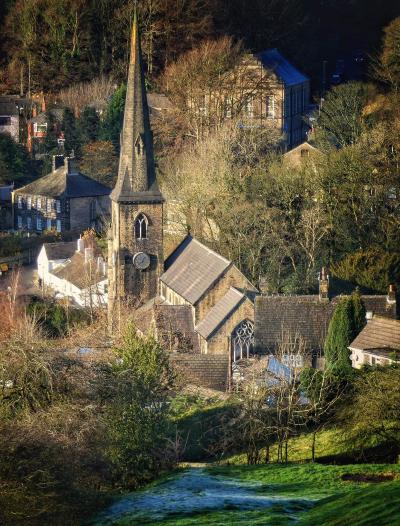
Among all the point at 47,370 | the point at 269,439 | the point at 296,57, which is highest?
the point at 296,57

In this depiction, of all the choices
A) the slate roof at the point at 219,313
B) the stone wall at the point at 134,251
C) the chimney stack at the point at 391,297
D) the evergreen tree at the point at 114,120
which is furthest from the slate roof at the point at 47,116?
the chimney stack at the point at 391,297

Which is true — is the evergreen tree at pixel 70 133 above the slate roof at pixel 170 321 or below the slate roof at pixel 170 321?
above

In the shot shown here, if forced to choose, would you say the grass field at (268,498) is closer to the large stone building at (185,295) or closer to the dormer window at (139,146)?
the large stone building at (185,295)

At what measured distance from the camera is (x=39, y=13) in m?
83.0

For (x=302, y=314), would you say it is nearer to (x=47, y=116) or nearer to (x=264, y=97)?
(x=264, y=97)

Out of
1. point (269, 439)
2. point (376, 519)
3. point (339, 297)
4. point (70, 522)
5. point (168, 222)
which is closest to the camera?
→ point (376, 519)

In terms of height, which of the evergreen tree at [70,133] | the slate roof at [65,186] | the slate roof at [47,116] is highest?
the slate roof at [47,116]

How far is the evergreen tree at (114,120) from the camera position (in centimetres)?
7256

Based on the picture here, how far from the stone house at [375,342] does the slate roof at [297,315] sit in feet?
8.03

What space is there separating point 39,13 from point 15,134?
8763 millimetres

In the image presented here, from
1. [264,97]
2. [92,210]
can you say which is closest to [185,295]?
[92,210]

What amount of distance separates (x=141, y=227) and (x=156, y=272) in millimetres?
1402

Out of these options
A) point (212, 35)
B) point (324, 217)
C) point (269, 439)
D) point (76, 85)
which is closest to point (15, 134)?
point (76, 85)

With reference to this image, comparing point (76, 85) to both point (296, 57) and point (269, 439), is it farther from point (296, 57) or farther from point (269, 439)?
point (269, 439)
